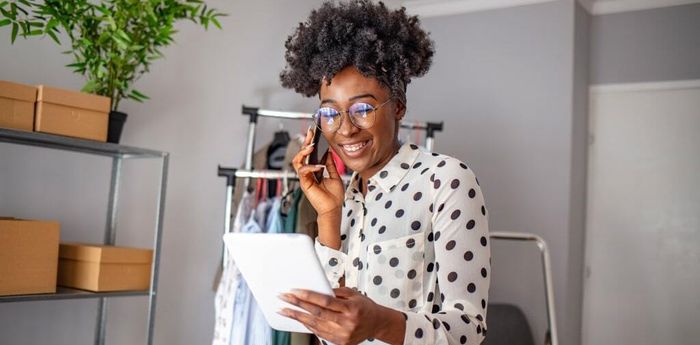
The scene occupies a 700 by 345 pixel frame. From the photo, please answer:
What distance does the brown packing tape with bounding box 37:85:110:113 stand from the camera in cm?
202

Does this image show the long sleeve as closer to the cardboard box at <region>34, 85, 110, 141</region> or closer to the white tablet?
the white tablet

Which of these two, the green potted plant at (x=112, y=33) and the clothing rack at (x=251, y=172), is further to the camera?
the clothing rack at (x=251, y=172)

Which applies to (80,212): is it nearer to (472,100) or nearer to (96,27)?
(96,27)

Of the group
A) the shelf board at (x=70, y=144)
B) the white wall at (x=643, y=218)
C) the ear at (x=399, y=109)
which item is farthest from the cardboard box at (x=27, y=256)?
the white wall at (x=643, y=218)

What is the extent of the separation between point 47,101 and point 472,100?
8.72 feet

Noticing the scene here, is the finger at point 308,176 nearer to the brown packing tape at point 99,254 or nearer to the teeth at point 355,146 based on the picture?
the teeth at point 355,146

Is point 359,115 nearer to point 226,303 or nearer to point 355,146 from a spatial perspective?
point 355,146

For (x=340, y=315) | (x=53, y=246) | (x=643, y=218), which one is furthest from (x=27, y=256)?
(x=643, y=218)

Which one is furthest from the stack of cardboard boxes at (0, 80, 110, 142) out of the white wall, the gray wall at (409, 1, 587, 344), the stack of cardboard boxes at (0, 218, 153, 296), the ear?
the white wall

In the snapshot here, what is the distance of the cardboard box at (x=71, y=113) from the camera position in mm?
2021

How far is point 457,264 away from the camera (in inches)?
45.3

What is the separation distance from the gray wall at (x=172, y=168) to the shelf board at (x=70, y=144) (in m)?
0.15

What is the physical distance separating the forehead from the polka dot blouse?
15 cm

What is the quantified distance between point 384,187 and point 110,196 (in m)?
1.53
